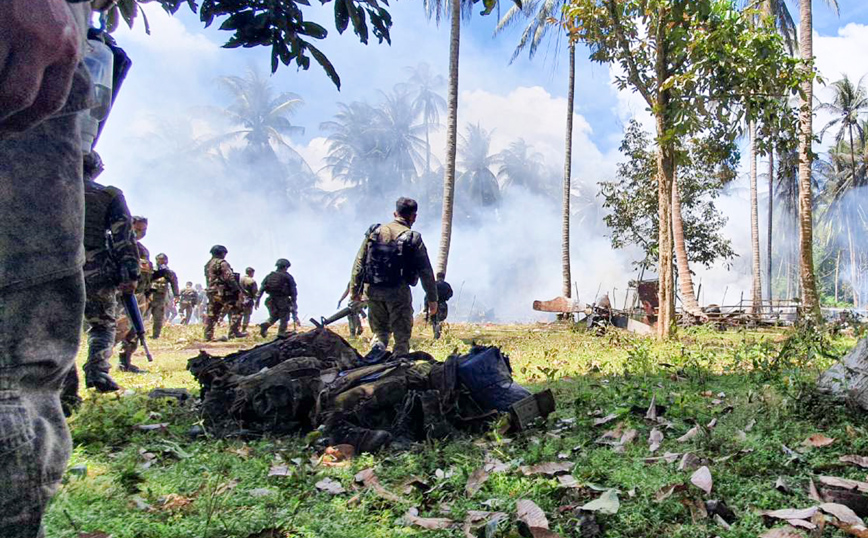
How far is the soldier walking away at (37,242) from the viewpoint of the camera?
120 centimetres

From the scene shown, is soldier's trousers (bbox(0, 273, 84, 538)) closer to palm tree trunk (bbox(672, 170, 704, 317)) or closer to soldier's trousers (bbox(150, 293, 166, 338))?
soldier's trousers (bbox(150, 293, 166, 338))

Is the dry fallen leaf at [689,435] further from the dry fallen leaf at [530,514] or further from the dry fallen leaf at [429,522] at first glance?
the dry fallen leaf at [429,522]

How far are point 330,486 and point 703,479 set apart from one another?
164cm

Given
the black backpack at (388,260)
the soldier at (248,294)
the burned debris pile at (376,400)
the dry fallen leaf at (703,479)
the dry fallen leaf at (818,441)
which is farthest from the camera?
the soldier at (248,294)

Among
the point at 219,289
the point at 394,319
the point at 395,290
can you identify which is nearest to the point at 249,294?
the point at 219,289

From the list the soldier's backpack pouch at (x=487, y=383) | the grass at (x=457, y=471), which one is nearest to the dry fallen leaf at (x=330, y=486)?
the grass at (x=457, y=471)

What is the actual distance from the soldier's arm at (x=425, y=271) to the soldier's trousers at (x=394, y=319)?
28cm

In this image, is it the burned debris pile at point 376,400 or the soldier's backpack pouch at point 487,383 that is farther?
the soldier's backpack pouch at point 487,383

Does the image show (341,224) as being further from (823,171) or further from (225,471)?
(225,471)

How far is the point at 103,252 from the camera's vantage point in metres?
4.84

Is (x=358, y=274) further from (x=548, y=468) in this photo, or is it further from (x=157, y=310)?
(x=157, y=310)

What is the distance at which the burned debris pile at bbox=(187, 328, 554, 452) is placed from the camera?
363 centimetres

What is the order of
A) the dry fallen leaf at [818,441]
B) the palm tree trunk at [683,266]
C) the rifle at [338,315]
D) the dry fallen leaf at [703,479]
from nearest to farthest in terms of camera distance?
1. the dry fallen leaf at [703,479]
2. the dry fallen leaf at [818,441]
3. the rifle at [338,315]
4. the palm tree trunk at [683,266]

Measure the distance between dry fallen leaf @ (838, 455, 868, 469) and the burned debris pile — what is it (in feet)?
5.06
